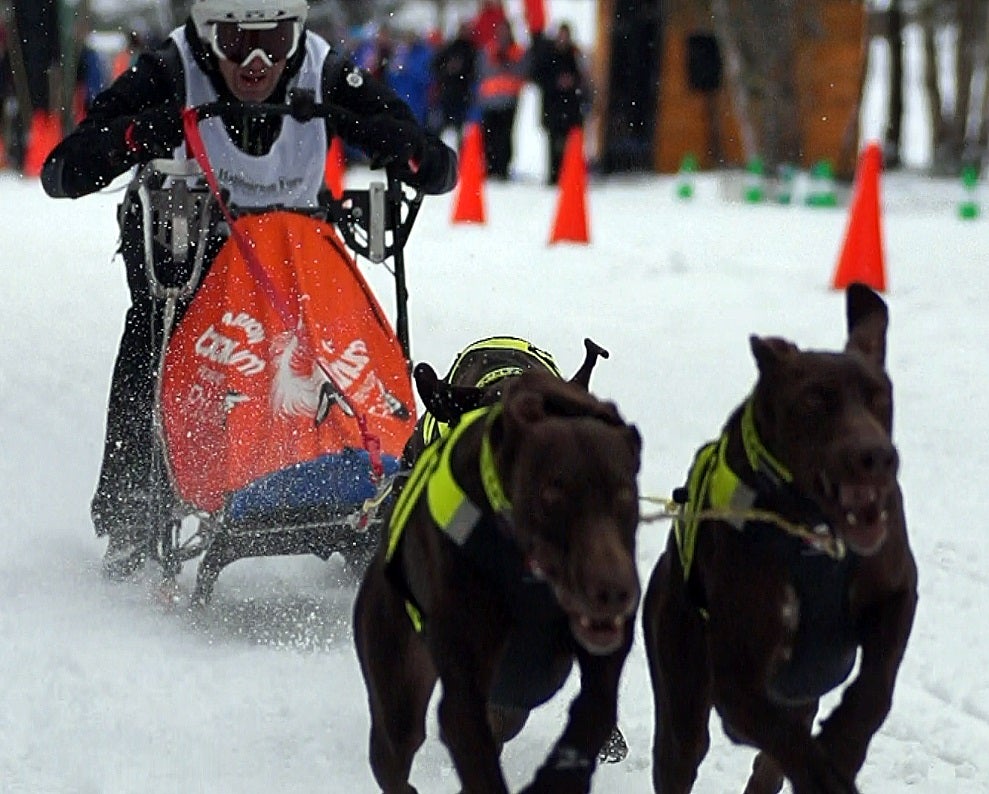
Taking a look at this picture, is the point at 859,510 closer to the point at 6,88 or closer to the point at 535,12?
the point at 535,12

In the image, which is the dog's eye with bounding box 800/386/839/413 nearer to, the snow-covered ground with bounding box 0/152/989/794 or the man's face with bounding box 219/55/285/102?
the snow-covered ground with bounding box 0/152/989/794

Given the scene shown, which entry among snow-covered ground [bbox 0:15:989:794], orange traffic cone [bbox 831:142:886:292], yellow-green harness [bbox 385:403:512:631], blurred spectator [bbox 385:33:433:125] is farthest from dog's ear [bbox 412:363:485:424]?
blurred spectator [bbox 385:33:433:125]

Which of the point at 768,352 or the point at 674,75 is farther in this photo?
the point at 674,75

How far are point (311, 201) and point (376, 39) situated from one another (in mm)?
17891

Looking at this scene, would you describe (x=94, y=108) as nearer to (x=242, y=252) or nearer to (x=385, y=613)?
(x=242, y=252)

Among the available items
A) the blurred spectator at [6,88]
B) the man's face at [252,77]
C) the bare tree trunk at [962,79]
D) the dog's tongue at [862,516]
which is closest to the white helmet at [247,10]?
the man's face at [252,77]

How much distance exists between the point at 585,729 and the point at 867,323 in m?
0.85

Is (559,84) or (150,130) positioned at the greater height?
(150,130)

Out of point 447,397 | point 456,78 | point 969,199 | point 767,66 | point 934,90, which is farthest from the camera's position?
point 456,78

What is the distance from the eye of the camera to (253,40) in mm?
Answer: 5289

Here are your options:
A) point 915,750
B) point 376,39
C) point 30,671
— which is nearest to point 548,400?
point 915,750

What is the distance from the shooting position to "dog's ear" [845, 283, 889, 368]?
326 cm

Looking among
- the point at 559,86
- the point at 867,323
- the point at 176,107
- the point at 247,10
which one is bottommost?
the point at 559,86

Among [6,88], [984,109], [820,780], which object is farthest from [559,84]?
[820,780]
